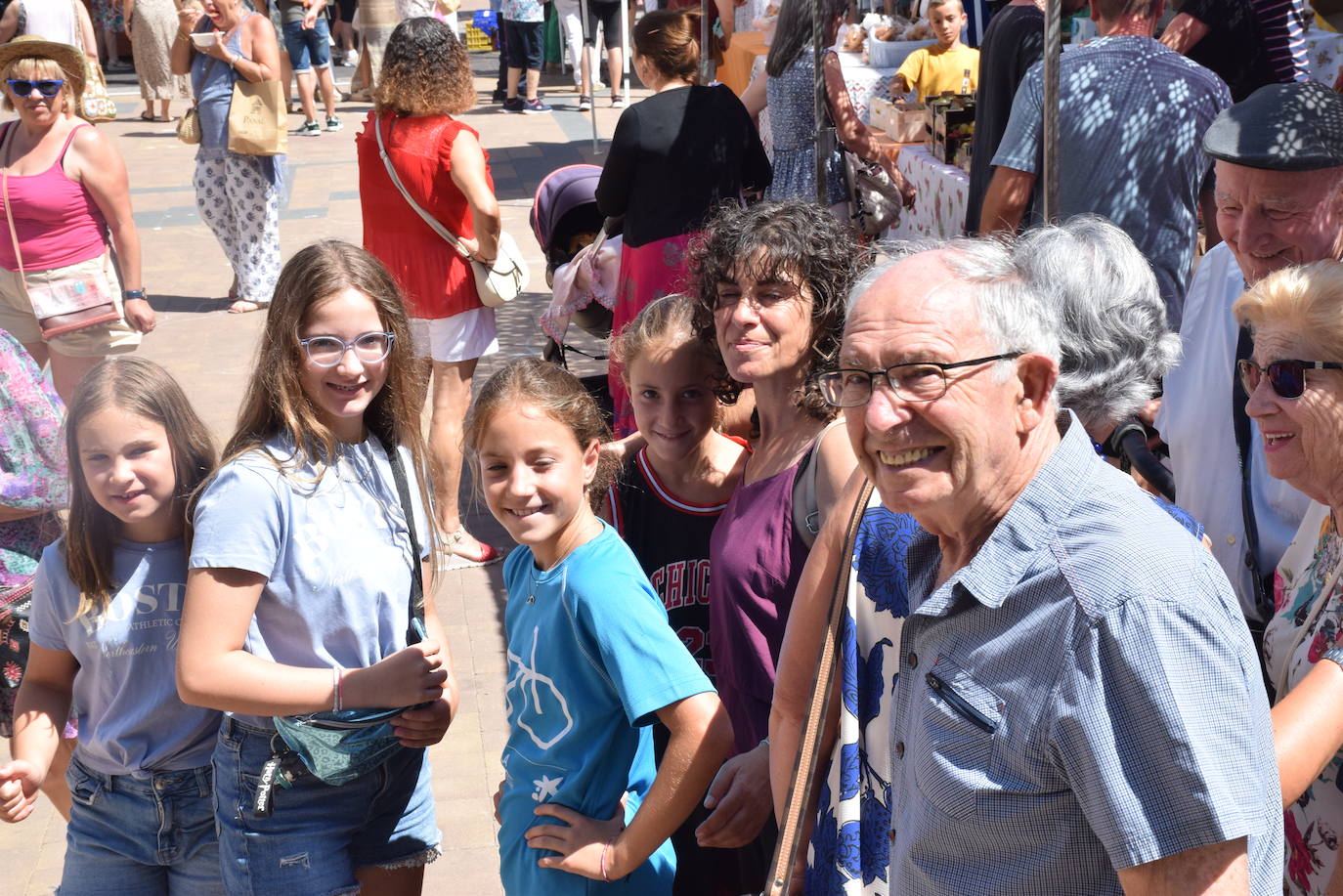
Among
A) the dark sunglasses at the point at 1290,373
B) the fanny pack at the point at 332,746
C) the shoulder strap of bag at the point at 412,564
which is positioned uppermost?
the dark sunglasses at the point at 1290,373

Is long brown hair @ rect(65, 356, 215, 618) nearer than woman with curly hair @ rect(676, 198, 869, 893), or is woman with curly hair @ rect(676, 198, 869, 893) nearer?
woman with curly hair @ rect(676, 198, 869, 893)

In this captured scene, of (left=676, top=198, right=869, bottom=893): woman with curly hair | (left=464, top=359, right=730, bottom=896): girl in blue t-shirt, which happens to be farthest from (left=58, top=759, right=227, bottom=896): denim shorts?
→ (left=676, top=198, right=869, bottom=893): woman with curly hair

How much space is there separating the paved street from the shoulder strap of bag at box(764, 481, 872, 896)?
1265 millimetres

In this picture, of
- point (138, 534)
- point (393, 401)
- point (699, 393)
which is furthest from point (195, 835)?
point (699, 393)

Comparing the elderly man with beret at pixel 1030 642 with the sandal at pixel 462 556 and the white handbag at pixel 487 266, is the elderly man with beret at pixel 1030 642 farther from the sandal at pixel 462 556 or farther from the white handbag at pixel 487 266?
the sandal at pixel 462 556

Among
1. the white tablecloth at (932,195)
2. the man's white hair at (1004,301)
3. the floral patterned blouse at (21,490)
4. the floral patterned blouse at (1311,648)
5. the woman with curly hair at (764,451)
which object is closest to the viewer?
the man's white hair at (1004,301)

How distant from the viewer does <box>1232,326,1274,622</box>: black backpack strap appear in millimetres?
2217

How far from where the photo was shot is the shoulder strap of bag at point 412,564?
7.54 ft

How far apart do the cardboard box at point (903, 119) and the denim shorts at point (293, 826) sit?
4.58 metres

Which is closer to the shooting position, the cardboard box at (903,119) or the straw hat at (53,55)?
the straw hat at (53,55)

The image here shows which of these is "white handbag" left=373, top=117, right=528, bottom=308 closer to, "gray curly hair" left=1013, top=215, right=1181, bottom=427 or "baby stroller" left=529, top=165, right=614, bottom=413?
"baby stroller" left=529, top=165, right=614, bottom=413

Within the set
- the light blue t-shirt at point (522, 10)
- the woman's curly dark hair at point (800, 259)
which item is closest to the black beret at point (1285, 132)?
the woman's curly dark hair at point (800, 259)

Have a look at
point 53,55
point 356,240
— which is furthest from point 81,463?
point 356,240

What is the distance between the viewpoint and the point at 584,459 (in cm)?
223
